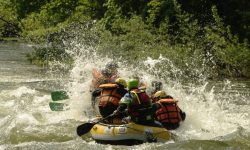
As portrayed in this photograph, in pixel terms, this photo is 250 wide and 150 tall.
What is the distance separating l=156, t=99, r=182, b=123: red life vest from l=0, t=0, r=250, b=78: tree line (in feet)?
31.9

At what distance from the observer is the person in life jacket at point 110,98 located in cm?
1134

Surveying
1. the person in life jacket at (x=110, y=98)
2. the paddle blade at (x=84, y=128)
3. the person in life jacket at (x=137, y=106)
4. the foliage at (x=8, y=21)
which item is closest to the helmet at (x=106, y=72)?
the person in life jacket at (x=110, y=98)

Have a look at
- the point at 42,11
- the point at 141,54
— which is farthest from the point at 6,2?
the point at 141,54

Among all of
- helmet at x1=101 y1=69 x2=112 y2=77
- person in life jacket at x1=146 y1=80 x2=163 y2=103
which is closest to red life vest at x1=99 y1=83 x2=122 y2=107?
person in life jacket at x1=146 y1=80 x2=163 y2=103

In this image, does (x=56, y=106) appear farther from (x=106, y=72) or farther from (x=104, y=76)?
(x=106, y=72)

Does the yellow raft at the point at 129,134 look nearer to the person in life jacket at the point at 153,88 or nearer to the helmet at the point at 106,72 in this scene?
the person in life jacket at the point at 153,88

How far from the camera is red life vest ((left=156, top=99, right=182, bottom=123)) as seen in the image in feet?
37.9

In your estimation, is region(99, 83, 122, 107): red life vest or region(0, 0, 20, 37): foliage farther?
region(0, 0, 20, 37): foliage

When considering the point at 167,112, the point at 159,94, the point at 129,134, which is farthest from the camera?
the point at 159,94

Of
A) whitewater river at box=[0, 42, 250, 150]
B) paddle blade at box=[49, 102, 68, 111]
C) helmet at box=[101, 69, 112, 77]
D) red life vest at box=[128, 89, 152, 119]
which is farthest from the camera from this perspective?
helmet at box=[101, 69, 112, 77]

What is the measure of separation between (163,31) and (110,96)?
38.8 ft

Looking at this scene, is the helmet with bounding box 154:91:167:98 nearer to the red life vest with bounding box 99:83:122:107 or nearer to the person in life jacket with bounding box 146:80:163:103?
the person in life jacket with bounding box 146:80:163:103

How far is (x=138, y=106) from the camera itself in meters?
10.6

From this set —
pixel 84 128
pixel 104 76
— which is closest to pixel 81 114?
pixel 104 76
